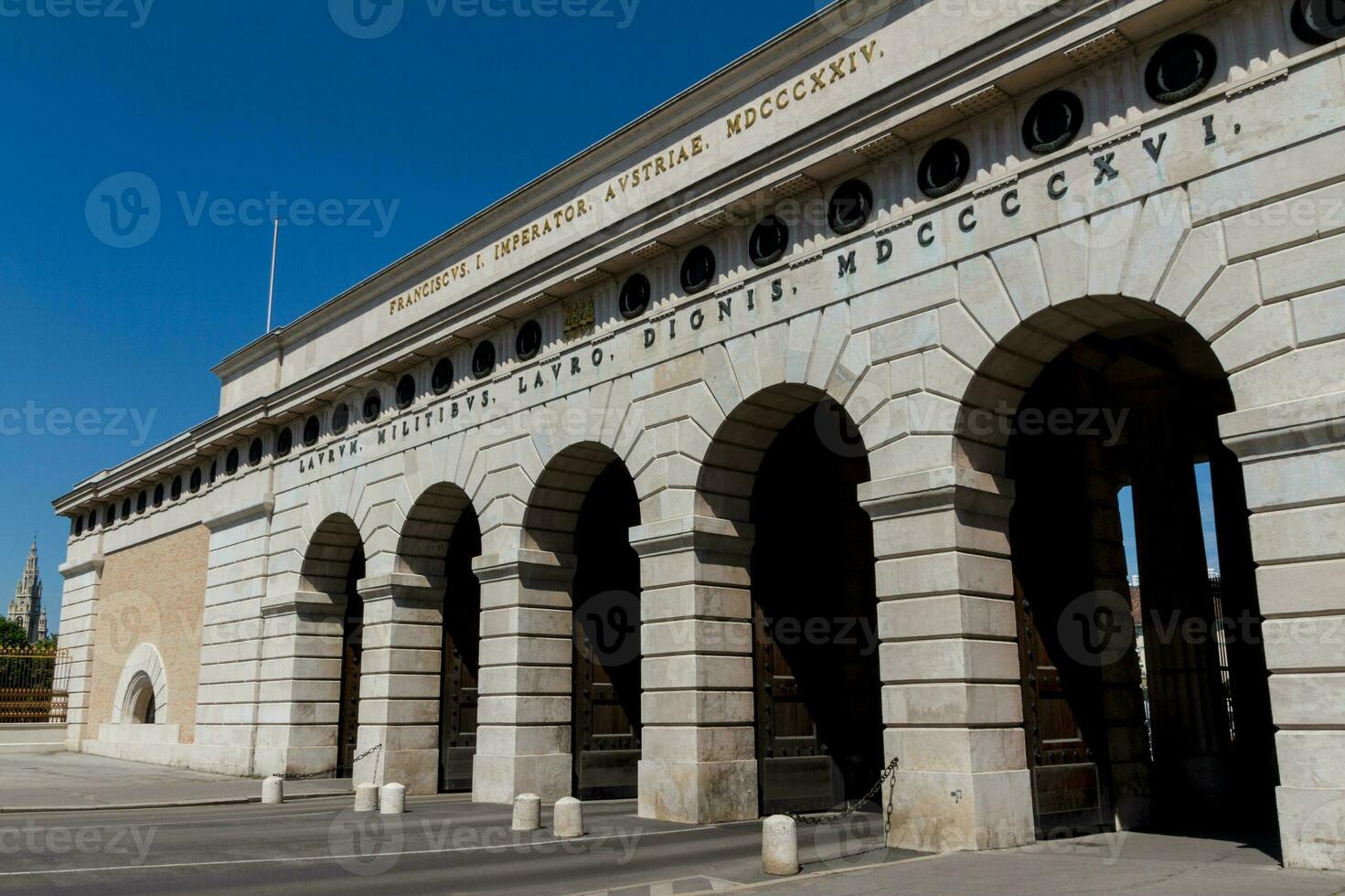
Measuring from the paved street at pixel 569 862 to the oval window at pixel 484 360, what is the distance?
9270 millimetres

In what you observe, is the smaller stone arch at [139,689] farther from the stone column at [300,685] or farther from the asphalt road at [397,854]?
the asphalt road at [397,854]

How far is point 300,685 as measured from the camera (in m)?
29.6

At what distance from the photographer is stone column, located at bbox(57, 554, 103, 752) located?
4303 centimetres

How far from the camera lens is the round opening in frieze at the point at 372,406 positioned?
2802 centimetres

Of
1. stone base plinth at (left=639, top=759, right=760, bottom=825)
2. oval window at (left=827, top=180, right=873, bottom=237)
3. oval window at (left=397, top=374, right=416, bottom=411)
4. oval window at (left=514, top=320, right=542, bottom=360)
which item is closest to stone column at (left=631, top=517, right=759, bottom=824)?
stone base plinth at (left=639, top=759, right=760, bottom=825)

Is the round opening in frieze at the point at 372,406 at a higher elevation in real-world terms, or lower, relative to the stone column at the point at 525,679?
higher

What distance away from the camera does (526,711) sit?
22.6 meters

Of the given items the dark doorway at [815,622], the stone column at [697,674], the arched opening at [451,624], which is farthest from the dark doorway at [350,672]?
the dark doorway at [815,622]

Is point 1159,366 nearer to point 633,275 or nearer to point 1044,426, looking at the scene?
point 1044,426

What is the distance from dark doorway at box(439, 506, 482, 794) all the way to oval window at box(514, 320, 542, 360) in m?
5.12

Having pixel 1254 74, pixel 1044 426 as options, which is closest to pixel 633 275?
pixel 1044 426

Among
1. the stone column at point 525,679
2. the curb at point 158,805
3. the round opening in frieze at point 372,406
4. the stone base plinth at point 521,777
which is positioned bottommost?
the curb at point 158,805

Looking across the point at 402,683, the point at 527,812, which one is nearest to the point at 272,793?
the point at 402,683

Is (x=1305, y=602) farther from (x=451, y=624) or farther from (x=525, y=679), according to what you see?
(x=451, y=624)
